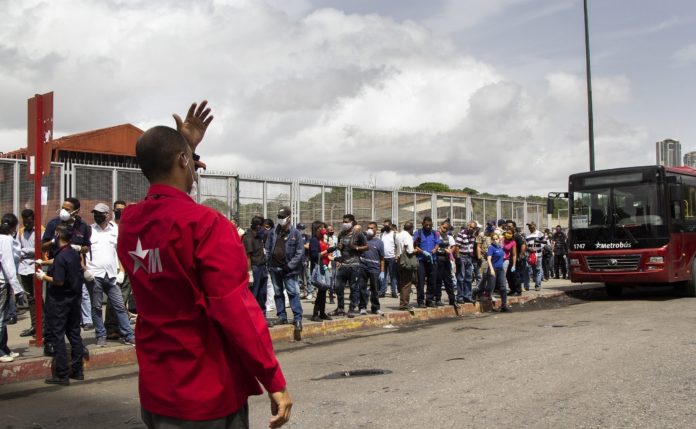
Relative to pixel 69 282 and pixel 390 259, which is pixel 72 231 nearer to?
pixel 69 282

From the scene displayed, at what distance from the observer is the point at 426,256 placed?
45.0 ft

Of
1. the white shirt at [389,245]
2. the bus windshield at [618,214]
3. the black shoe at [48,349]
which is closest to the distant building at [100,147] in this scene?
the white shirt at [389,245]

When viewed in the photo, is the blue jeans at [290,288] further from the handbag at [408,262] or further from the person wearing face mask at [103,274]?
the handbag at [408,262]

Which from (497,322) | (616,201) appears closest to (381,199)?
(616,201)

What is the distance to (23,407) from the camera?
6.44m

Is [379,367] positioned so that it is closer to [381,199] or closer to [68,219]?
[68,219]

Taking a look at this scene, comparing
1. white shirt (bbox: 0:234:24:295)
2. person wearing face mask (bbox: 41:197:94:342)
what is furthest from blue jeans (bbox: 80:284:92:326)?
white shirt (bbox: 0:234:24:295)

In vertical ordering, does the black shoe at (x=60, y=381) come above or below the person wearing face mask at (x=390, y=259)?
below

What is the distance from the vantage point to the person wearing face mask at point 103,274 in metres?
→ 8.80

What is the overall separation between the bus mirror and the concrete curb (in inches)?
151

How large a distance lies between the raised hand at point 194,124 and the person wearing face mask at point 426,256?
35.1 ft

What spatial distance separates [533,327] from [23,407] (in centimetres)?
797

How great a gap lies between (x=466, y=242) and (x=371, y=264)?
3.30m

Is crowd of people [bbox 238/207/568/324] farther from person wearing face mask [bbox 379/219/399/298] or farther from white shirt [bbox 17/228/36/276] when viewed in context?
white shirt [bbox 17/228/36/276]
